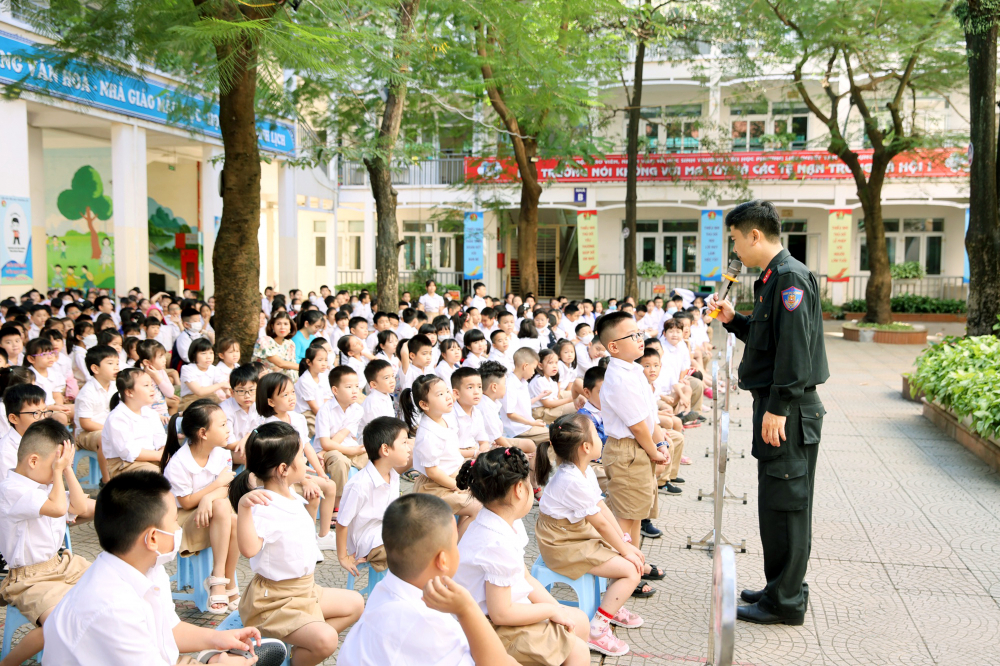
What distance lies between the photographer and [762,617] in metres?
3.66

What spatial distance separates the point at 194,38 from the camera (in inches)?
170

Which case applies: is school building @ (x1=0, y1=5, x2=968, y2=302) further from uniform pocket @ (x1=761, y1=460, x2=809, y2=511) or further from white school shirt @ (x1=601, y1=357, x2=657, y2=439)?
uniform pocket @ (x1=761, y1=460, x2=809, y2=511)

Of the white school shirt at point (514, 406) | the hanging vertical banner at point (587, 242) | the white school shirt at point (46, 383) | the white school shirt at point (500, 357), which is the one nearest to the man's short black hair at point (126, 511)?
the white school shirt at point (46, 383)

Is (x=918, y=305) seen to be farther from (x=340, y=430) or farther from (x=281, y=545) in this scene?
(x=281, y=545)

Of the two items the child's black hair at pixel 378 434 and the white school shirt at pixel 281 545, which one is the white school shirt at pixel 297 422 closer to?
the child's black hair at pixel 378 434

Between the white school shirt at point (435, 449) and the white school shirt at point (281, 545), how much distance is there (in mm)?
1204

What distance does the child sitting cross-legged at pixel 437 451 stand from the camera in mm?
4125

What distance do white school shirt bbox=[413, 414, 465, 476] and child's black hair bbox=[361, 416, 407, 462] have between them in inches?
21.2

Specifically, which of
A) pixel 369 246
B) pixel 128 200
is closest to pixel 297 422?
pixel 128 200

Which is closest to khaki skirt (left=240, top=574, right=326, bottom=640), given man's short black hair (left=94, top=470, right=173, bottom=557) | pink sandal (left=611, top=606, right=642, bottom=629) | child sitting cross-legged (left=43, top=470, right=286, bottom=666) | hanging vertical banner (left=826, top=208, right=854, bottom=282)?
child sitting cross-legged (left=43, top=470, right=286, bottom=666)

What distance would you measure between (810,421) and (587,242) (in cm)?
1626

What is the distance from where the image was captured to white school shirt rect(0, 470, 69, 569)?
314cm

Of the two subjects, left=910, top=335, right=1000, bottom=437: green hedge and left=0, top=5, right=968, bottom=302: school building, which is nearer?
left=910, top=335, right=1000, bottom=437: green hedge

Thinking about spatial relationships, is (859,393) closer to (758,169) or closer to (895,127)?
(895,127)
